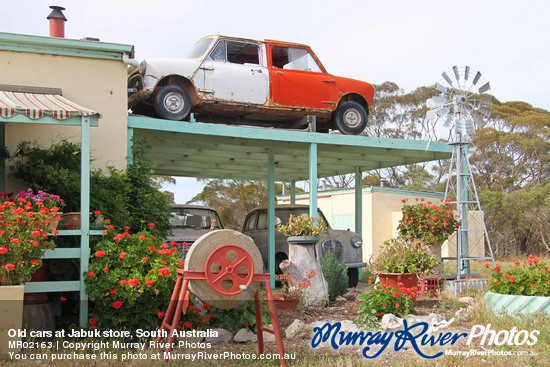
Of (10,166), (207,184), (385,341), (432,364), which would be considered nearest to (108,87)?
(10,166)

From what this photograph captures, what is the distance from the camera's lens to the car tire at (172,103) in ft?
29.6

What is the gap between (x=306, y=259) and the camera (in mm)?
8430

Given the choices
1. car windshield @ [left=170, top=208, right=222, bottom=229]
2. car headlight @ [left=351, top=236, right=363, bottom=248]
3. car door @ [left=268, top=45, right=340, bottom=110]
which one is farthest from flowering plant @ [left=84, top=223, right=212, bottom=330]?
car headlight @ [left=351, top=236, right=363, bottom=248]

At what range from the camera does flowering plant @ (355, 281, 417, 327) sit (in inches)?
258

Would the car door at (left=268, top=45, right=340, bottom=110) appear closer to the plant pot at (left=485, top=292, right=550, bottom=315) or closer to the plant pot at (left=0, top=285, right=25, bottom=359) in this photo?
the plant pot at (left=485, top=292, right=550, bottom=315)

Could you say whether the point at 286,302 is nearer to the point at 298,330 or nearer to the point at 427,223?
the point at 298,330

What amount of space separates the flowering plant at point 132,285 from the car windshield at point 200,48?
4.38 m

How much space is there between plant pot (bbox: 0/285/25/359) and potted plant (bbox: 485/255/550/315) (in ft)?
17.3

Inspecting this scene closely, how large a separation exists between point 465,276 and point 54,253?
723 centimetres

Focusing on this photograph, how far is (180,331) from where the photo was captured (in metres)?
5.95

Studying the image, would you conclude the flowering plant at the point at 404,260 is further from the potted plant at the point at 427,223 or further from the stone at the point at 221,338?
the stone at the point at 221,338

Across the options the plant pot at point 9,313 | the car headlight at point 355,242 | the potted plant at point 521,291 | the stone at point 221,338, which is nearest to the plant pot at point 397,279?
the potted plant at point 521,291

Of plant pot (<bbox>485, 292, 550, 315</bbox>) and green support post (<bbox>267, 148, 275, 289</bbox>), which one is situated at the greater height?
green support post (<bbox>267, 148, 275, 289</bbox>)

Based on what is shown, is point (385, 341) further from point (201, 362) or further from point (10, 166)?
point (10, 166)
